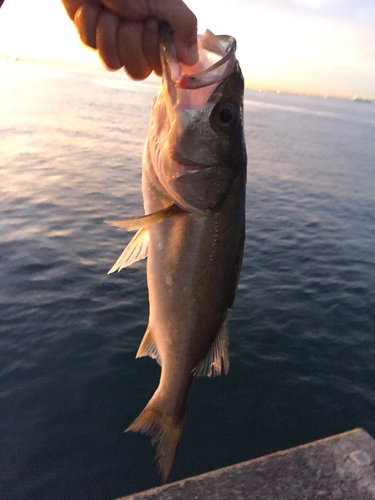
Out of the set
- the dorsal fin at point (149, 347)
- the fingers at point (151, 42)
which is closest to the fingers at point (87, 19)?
the fingers at point (151, 42)

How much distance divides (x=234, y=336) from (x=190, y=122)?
7928mm

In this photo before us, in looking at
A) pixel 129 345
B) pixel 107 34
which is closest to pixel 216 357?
pixel 107 34

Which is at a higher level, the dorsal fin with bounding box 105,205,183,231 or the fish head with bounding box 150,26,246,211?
the fish head with bounding box 150,26,246,211

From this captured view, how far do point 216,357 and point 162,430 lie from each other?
78 centimetres

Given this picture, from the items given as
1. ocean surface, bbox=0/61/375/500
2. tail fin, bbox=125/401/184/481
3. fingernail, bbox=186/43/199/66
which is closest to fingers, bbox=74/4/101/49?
fingernail, bbox=186/43/199/66

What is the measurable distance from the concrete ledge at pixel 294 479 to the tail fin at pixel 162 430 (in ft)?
4.56

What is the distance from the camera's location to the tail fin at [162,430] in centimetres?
293

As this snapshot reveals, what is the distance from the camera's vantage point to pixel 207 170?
8.39 ft

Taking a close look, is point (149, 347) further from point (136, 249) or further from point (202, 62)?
point (202, 62)

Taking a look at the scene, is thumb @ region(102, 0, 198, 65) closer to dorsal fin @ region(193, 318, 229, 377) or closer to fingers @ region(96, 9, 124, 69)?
fingers @ region(96, 9, 124, 69)

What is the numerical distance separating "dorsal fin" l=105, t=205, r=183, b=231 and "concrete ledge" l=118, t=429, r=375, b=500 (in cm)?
→ 318

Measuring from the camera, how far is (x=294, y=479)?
423 centimetres

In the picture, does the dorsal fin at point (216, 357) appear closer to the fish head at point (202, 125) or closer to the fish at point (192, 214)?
the fish at point (192, 214)

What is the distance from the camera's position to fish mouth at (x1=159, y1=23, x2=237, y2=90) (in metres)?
2.18
